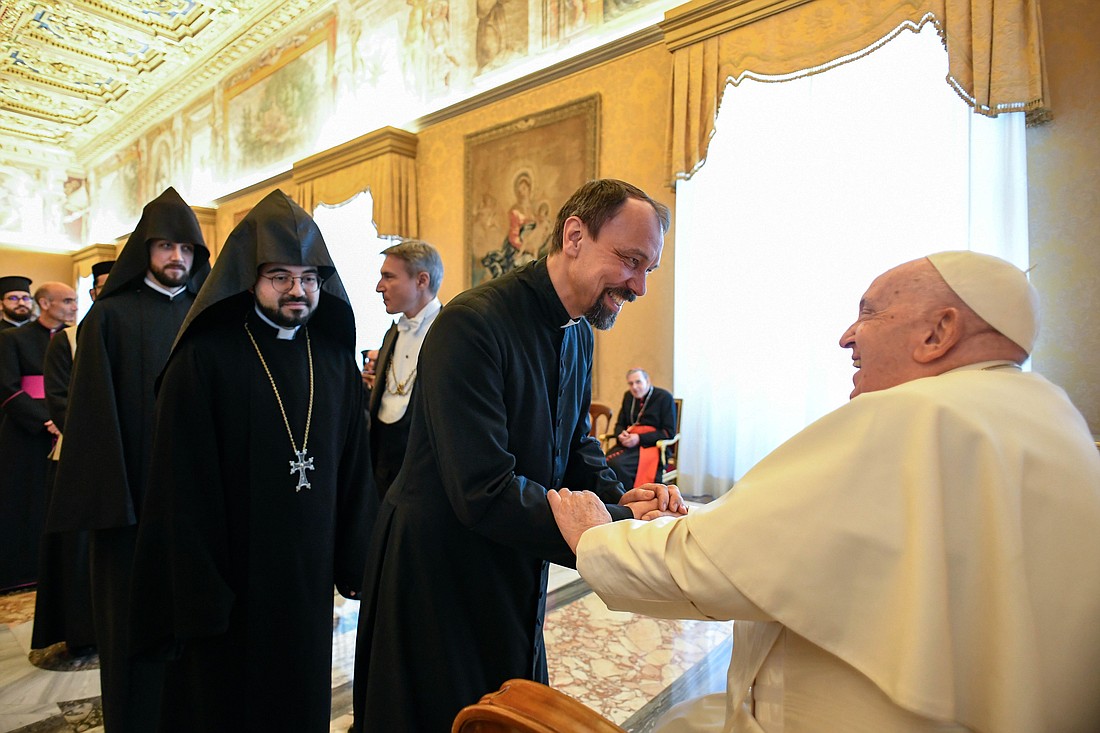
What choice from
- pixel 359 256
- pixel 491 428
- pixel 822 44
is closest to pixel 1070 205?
pixel 822 44

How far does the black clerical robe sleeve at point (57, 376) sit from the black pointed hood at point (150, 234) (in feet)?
4.34

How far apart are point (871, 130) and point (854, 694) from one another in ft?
18.1

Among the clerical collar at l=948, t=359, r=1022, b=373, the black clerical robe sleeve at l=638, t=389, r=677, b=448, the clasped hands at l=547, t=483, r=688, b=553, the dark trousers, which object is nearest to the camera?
the clerical collar at l=948, t=359, r=1022, b=373

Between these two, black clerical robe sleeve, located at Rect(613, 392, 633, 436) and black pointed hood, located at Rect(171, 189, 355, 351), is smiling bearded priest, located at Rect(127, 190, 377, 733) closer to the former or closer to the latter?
black pointed hood, located at Rect(171, 189, 355, 351)

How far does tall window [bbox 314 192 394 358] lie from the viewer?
36.4ft

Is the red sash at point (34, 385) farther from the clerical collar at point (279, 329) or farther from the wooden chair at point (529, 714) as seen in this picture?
the wooden chair at point (529, 714)

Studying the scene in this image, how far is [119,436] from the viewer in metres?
2.75

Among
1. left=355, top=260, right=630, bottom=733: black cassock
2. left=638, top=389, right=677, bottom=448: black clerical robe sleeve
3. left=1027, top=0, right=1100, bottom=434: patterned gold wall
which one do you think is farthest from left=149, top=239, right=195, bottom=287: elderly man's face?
left=1027, top=0, right=1100, bottom=434: patterned gold wall

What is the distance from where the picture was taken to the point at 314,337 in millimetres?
2443

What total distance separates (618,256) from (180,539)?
59.2 inches

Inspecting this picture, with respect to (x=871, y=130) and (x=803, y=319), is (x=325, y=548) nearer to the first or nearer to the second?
(x=803, y=319)

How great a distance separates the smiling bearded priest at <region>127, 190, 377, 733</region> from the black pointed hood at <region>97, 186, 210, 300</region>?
79cm

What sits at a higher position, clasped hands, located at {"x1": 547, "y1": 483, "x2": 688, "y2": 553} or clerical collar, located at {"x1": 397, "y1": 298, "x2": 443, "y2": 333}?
clerical collar, located at {"x1": 397, "y1": 298, "x2": 443, "y2": 333}

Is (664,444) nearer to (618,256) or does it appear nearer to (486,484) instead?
(618,256)
